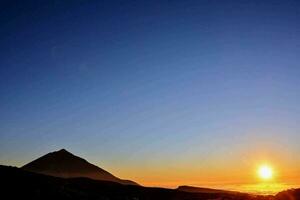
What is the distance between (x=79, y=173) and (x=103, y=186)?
119 meters

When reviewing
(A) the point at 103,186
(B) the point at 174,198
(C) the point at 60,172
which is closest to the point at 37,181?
(A) the point at 103,186

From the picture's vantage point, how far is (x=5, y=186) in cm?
4406

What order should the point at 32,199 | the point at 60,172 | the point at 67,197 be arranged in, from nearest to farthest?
1. the point at 32,199
2. the point at 67,197
3. the point at 60,172

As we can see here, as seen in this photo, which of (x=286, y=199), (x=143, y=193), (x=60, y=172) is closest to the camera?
(x=286, y=199)

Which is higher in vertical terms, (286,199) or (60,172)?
(60,172)

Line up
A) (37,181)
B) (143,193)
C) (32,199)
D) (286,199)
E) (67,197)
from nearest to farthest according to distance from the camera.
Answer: (32,199), (67,197), (37,181), (286,199), (143,193)

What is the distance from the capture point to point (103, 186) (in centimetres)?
8012

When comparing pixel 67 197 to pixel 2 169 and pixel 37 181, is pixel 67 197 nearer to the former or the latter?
pixel 37 181

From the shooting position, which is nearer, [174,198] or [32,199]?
[32,199]

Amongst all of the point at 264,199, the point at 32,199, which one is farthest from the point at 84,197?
the point at 264,199

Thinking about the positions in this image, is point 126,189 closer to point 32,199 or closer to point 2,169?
point 2,169

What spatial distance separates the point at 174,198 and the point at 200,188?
11182cm

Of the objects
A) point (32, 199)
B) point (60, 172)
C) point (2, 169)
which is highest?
point (60, 172)

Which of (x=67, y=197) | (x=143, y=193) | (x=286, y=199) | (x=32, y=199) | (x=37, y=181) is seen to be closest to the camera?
(x=32, y=199)
